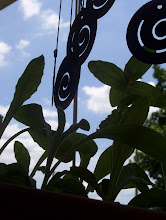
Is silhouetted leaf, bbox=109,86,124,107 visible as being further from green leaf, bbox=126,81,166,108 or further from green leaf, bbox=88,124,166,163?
green leaf, bbox=88,124,166,163

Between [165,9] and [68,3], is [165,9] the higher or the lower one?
the lower one

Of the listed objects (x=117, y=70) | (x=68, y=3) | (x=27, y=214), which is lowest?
(x=27, y=214)

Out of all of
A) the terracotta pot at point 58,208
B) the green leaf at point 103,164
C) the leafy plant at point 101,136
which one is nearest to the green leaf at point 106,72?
the leafy plant at point 101,136

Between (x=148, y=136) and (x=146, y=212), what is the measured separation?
5.3 inches

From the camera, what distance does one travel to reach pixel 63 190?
0.35 meters

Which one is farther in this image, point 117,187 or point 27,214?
point 117,187

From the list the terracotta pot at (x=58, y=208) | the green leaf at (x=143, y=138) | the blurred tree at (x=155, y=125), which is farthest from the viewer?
the blurred tree at (x=155, y=125)

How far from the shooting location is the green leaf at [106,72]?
429 mm

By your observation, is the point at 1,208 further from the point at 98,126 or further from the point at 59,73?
the point at 59,73

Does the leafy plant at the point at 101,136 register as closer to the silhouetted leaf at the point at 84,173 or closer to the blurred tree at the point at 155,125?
the silhouetted leaf at the point at 84,173

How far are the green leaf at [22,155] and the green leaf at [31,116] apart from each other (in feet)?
0.24

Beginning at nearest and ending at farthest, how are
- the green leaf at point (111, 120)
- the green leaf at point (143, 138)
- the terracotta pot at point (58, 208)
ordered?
the terracotta pot at point (58, 208)
the green leaf at point (143, 138)
the green leaf at point (111, 120)

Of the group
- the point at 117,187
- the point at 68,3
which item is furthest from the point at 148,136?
the point at 68,3

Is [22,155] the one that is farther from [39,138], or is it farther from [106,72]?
[106,72]
